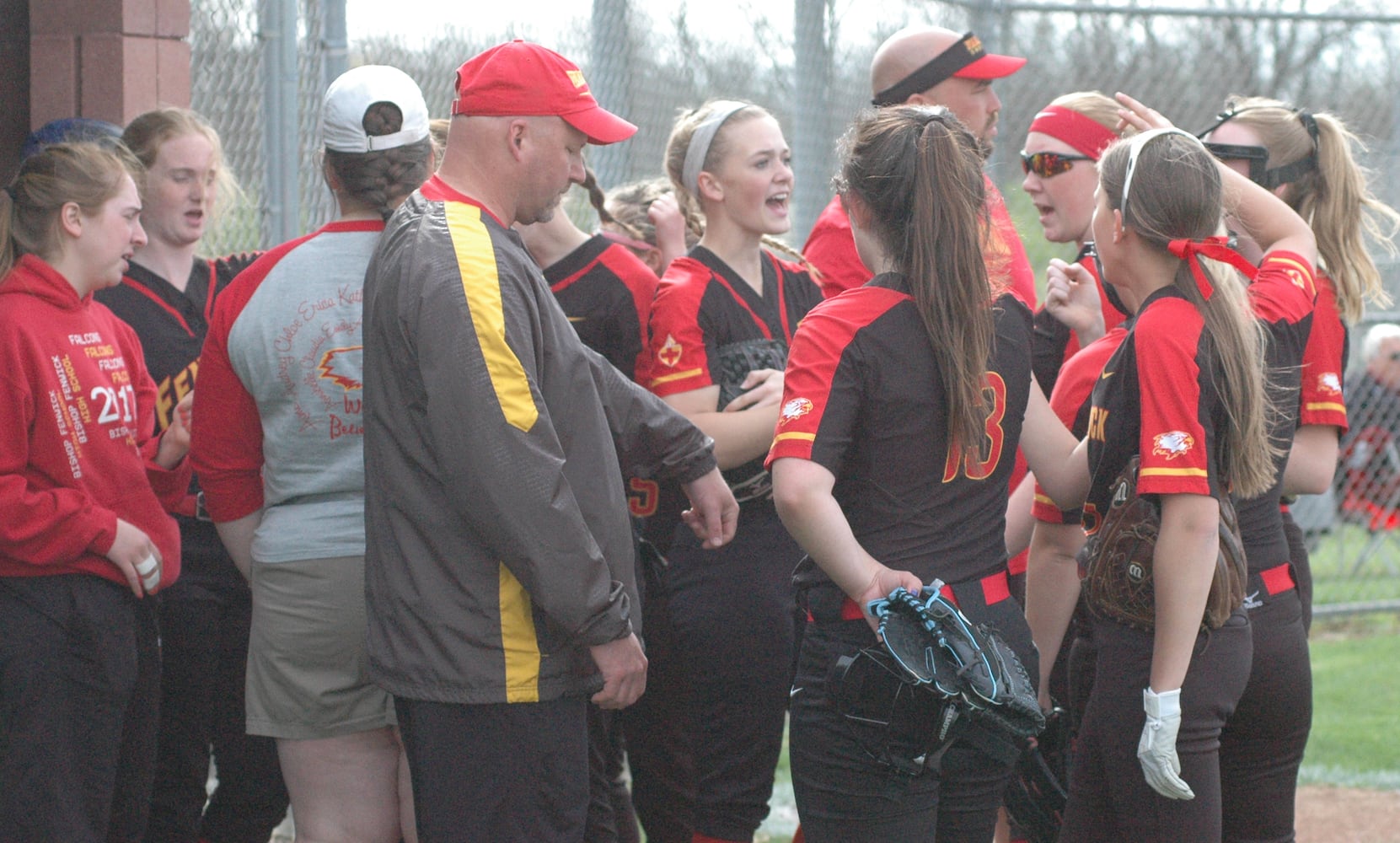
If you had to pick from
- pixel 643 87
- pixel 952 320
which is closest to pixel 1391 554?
pixel 643 87

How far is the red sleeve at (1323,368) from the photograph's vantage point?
3.39 metres

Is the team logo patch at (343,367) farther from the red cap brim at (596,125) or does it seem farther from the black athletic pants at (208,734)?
the black athletic pants at (208,734)

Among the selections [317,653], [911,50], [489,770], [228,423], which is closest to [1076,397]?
[911,50]

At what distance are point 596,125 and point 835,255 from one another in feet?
4.63

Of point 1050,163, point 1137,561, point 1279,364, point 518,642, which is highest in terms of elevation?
point 1050,163

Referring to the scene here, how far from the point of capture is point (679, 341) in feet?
12.2

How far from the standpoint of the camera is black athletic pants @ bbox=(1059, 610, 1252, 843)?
9.12 ft

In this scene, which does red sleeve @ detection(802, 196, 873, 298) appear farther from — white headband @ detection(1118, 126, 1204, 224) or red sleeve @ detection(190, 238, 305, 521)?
red sleeve @ detection(190, 238, 305, 521)

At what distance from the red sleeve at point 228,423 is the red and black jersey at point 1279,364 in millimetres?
2088

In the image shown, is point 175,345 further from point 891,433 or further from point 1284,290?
point 1284,290

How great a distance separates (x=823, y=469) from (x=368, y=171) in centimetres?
117

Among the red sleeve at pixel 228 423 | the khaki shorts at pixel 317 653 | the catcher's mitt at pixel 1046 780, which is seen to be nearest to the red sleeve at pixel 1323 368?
the catcher's mitt at pixel 1046 780

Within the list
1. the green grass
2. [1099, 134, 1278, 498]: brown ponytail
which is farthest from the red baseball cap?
the green grass

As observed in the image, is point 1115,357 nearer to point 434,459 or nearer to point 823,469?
point 823,469
